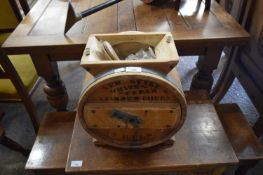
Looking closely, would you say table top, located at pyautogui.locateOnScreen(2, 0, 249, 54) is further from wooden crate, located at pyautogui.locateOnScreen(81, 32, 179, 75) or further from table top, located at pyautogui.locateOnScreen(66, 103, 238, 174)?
table top, located at pyautogui.locateOnScreen(66, 103, 238, 174)

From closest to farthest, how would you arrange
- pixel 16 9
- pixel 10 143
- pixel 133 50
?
pixel 133 50
pixel 10 143
pixel 16 9

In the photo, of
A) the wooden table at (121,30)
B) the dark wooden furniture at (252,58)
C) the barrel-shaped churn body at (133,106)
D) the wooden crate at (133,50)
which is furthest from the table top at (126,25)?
the barrel-shaped churn body at (133,106)

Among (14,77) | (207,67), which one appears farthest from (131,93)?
(14,77)

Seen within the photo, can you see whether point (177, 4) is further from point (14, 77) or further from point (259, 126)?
point (14, 77)

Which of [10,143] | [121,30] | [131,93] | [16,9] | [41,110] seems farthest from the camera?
[41,110]

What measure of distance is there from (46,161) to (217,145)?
66cm

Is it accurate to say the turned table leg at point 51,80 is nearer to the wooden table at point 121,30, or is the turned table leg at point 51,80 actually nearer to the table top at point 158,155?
the wooden table at point 121,30

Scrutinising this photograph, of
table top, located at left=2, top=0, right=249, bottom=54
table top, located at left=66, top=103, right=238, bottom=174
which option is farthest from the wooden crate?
table top, located at left=66, top=103, right=238, bottom=174

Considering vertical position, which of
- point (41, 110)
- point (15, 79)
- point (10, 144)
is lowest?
point (41, 110)

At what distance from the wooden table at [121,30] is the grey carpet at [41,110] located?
0.52 meters

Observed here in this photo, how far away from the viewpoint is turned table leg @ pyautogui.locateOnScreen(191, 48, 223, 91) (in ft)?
3.64

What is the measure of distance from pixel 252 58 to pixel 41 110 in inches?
59.0

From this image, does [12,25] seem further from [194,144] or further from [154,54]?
[194,144]

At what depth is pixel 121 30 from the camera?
1080mm
